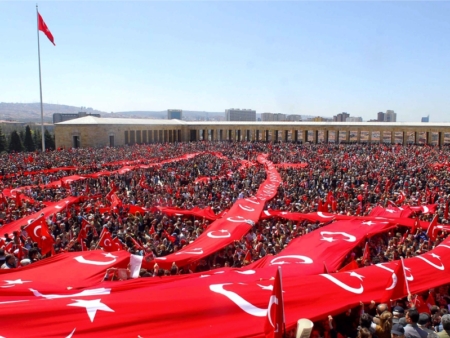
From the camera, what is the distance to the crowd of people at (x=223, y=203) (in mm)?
7547

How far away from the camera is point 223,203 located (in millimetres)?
17219

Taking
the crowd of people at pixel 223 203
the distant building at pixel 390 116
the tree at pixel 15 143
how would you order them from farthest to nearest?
the distant building at pixel 390 116
the tree at pixel 15 143
the crowd of people at pixel 223 203

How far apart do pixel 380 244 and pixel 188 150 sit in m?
33.9

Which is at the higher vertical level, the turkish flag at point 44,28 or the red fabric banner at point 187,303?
the turkish flag at point 44,28

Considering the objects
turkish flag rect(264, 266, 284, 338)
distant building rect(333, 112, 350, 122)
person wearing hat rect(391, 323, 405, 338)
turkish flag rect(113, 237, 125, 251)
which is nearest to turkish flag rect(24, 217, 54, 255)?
turkish flag rect(113, 237, 125, 251)

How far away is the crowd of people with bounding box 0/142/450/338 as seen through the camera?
7547mm

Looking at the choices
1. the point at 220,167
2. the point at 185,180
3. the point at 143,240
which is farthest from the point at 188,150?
the point at 143,240

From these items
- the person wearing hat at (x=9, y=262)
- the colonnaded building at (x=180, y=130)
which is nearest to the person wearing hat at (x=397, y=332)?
the person wearing hat at (x=9, y=262)

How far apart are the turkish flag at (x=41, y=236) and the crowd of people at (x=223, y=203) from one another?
0.23 m

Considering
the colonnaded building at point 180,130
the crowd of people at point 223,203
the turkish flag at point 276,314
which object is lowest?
the crowd of people at point 223,203

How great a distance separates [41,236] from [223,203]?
792cm

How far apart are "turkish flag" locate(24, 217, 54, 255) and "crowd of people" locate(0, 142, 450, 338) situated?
0.77ft

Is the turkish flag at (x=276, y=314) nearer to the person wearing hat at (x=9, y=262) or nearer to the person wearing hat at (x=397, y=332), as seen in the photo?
the person wearing hat at (x=397, y=332)

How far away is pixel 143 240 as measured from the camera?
12375mm
